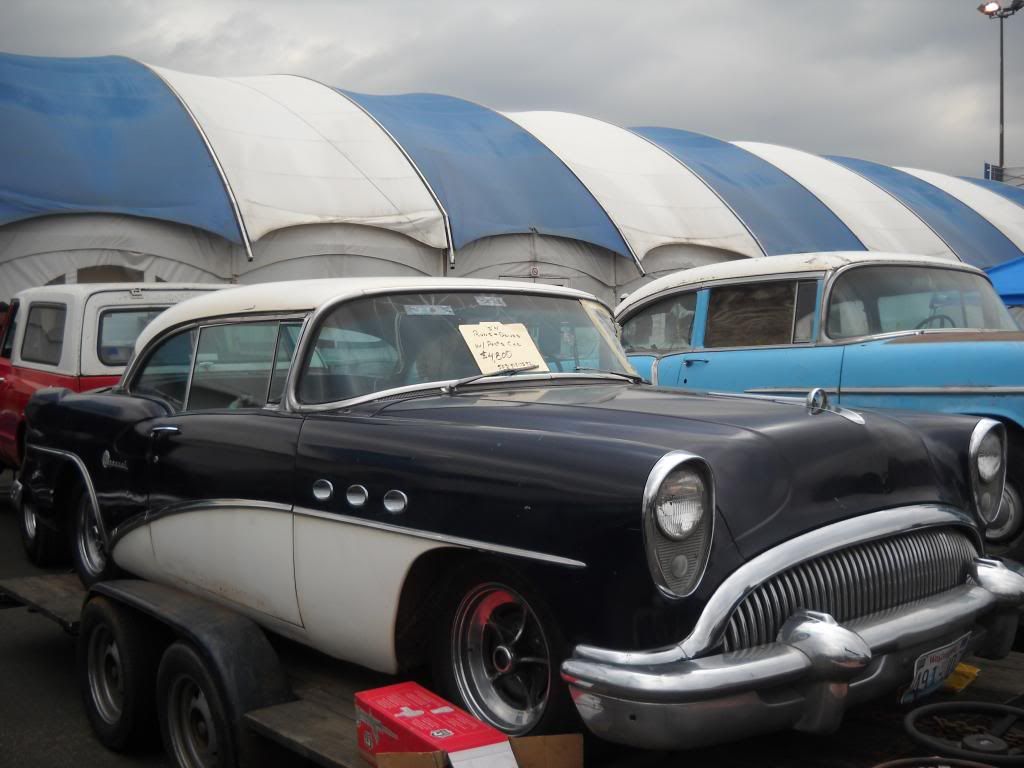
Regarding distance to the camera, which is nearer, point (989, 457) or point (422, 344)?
point (989, 457)

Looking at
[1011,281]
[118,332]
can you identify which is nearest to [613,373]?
[118,332]

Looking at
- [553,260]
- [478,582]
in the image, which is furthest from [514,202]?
[478,582]

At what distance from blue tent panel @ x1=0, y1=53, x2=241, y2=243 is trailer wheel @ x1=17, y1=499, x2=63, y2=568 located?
8.64 meters

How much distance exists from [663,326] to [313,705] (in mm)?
4336

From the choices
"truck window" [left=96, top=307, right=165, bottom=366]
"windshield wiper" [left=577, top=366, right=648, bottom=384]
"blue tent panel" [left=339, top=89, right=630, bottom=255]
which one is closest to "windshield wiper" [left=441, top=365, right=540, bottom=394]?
"windshield wiper" [left=577, top=366, right=648, bottom=384]

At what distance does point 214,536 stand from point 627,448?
170 centimetres

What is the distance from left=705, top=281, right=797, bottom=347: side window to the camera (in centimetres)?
612

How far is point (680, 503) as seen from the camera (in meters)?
2.47

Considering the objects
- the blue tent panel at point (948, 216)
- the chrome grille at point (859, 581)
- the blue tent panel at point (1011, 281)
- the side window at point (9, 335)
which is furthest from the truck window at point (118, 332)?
the blue tent panel at point (948, 216)

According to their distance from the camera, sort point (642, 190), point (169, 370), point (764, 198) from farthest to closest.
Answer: point (764, 198)
point (642, 190)
point (169, 370)

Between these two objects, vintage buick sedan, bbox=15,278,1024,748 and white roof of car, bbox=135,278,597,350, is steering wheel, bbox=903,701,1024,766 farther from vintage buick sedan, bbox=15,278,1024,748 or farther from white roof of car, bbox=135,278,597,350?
white roof of car, bbox=135,278,597,350

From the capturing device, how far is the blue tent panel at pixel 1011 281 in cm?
997

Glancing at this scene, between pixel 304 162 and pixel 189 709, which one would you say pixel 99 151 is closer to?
pixel 304 162

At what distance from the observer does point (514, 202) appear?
17344 mm
